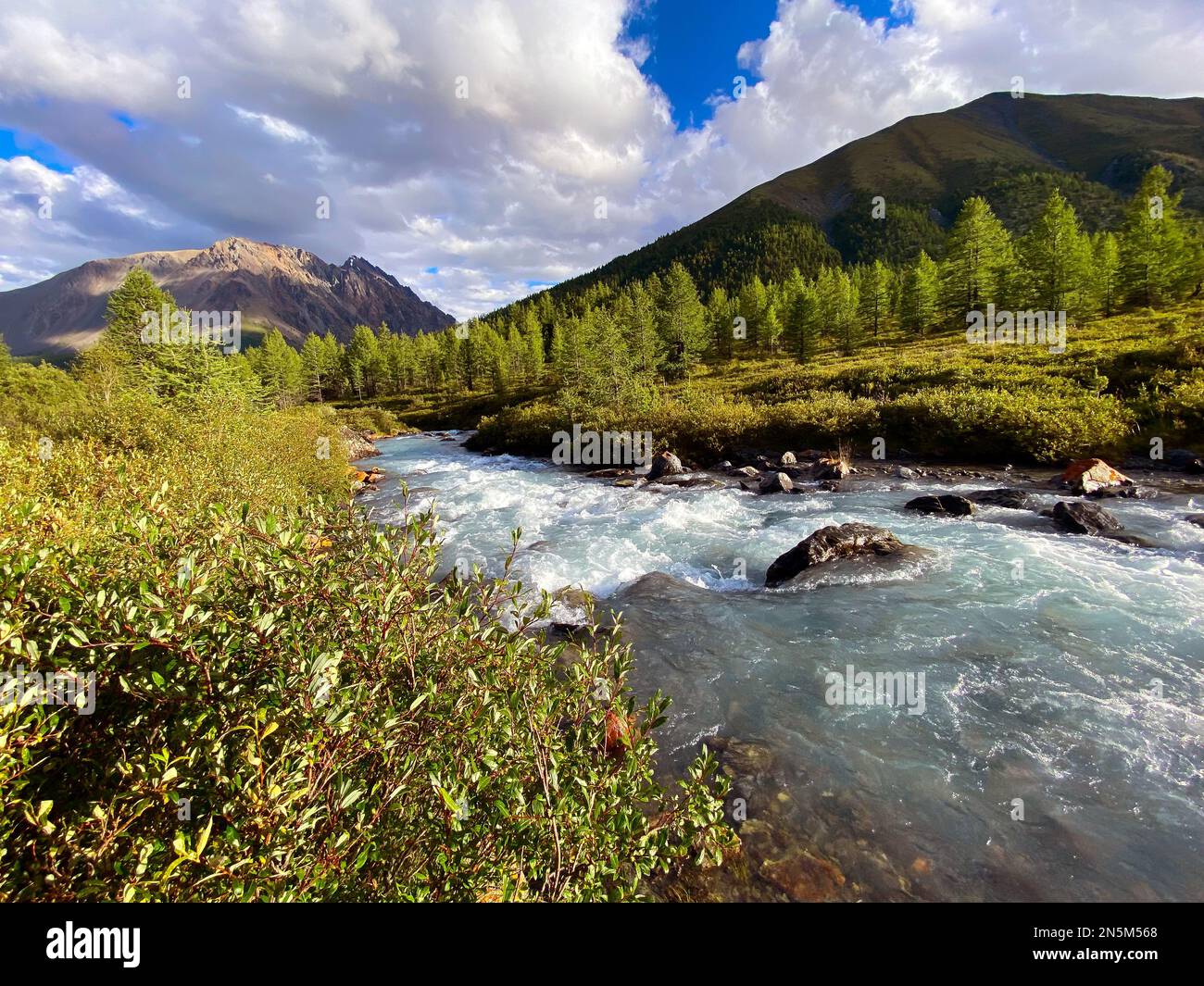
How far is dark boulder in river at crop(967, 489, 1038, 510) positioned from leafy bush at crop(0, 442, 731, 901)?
2166 cm

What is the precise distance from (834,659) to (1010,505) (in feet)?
46.0

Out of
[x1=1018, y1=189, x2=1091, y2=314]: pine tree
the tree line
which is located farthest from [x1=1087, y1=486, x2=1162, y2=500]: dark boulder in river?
[x1=1018, y1=189, x2=1091, y2=314]: pine tree

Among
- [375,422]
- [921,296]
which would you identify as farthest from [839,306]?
[375,422]

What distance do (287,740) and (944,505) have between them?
74.6ft

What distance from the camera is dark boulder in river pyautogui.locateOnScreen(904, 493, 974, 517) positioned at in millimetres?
19364

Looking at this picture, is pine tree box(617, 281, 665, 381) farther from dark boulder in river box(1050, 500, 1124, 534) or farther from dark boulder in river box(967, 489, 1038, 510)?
dark boulder in river box(1050, 500, 1124, 534)

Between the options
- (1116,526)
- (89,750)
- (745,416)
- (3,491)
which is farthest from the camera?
(745,416)

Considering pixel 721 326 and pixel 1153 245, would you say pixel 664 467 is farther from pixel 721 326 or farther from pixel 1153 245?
pixel 721 326

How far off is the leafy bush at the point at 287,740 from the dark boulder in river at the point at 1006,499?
2166 cm

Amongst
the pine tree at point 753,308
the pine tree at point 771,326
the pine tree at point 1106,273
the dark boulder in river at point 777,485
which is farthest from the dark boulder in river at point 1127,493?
the pine tree at point 753,308

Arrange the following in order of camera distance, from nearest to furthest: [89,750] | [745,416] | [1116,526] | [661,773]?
[89,750] → [661,773] → [1116,526] → [745,416]

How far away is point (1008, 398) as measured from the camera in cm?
2972
